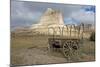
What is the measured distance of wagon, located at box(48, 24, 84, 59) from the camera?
→ 2.94 m

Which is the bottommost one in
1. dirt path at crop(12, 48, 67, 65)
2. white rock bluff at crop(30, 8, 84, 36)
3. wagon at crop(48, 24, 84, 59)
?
dirt path at crop(12, 48, 67, 65)

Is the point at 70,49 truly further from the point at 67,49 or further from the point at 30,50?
the point at 30,50

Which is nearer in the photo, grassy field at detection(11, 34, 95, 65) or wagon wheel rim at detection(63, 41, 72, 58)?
grassy field at detection(11, 34, 95, 65)

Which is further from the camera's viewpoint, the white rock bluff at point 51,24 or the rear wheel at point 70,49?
the rear wheel at point 70,49

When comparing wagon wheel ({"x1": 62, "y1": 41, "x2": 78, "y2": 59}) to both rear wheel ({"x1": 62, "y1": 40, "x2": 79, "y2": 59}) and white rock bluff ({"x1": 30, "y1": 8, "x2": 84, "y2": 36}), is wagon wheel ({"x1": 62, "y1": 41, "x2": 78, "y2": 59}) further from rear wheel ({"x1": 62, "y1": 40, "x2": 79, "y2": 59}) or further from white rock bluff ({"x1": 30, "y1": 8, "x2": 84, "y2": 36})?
white rock bluff ({"x1": 30, "y1": 8, "x2": 84, "y2": 36})

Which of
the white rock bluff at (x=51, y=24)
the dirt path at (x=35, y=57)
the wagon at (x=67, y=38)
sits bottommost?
the dirt path at (x=35, y=57)

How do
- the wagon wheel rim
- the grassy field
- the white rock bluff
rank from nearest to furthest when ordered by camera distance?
1. the grassy field
2. the white rock bluff
3. the wagon wheel rim

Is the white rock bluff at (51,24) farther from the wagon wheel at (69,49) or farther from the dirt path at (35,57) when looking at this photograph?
the dirt path at (35,57)

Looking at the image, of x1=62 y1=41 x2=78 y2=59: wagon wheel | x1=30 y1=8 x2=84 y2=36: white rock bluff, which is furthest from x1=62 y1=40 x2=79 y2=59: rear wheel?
x1=30 y1=8 x2=84 y2=36: white rock bluff

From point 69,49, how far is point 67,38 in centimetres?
16

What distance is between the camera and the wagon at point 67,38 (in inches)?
116

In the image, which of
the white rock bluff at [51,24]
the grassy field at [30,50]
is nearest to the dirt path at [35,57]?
the grassy field at [30,50]
